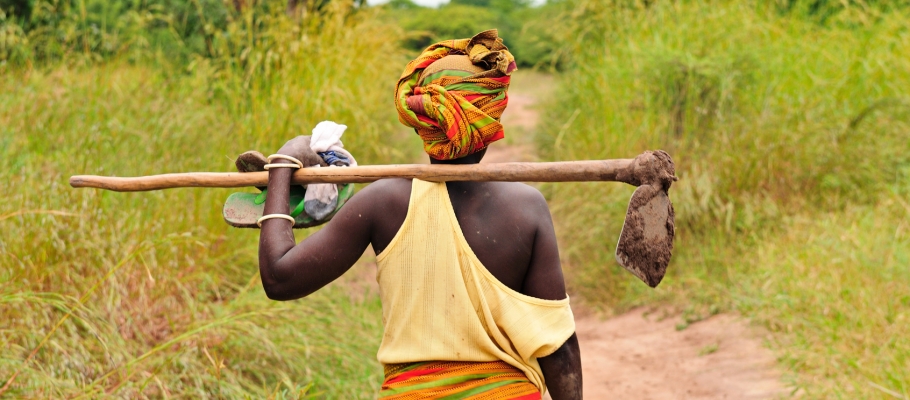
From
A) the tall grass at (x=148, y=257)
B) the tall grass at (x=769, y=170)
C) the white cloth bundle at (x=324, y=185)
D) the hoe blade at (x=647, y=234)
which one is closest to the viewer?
the hoe blade at (x=647, y=234)

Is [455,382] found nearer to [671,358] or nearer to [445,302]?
[445,302]

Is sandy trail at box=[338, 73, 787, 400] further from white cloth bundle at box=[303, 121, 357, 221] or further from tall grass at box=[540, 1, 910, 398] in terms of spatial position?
white cloth bundle at box=[303, 121, 357, 221]

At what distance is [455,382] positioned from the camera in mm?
1815

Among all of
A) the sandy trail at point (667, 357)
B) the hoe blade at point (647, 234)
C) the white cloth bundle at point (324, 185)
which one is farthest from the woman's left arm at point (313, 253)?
the sandy trail at point (667, 357)

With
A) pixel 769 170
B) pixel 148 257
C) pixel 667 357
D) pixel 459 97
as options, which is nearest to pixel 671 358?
pixel 667 357

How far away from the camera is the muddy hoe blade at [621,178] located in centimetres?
173

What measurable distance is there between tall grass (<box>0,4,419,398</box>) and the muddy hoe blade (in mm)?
635

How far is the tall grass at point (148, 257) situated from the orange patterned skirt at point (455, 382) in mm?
542

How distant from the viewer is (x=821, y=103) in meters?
5.91

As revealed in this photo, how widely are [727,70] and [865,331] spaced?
264 centimetres

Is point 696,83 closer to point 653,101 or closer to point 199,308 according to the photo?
point 653,101

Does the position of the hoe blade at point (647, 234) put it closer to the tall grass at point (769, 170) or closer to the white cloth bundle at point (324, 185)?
the white cloth bundle at point (324, 185)

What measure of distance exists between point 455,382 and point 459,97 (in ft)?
1.93

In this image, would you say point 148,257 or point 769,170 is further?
point 769,170
